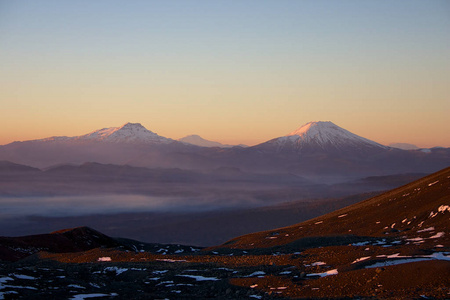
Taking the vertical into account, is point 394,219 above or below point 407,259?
below

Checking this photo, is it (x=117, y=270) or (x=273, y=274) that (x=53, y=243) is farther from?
(x=273, y=274)

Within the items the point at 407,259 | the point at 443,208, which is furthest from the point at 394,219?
the point at 407,259

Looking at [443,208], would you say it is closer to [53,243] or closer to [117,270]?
[117,270]

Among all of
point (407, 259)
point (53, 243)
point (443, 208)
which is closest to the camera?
point (407, 259)

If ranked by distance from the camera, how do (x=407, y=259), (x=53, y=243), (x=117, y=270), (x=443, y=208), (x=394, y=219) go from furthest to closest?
(x=53, y=243), (x=394, y=219), (x=443, y=208), (x=117, y=270), (x=407, y=259)

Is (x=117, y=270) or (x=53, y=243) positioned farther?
(x=53, y=243)

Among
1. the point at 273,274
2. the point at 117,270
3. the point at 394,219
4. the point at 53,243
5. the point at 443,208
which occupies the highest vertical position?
the point at 443,208

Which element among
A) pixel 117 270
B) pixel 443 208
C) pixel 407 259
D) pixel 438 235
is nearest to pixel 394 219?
pixel 443 208

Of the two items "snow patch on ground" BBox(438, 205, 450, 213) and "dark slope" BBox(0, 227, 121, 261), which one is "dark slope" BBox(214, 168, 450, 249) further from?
"dark slope" BBox(0, 227, 121, 261)

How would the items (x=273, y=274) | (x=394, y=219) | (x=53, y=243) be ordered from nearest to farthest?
(x=273, y=274) → (x=394, y=219) → (x=53, y=243)

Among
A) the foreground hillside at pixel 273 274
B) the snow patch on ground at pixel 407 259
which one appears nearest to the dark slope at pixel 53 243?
the foreground hillside at pixel 273 274

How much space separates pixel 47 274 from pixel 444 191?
68.9 metres

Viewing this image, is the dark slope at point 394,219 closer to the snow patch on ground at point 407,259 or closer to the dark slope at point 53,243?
the snow patch on ground at point 407,259

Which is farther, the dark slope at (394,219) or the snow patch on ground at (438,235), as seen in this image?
the dark slope at (394,219)
